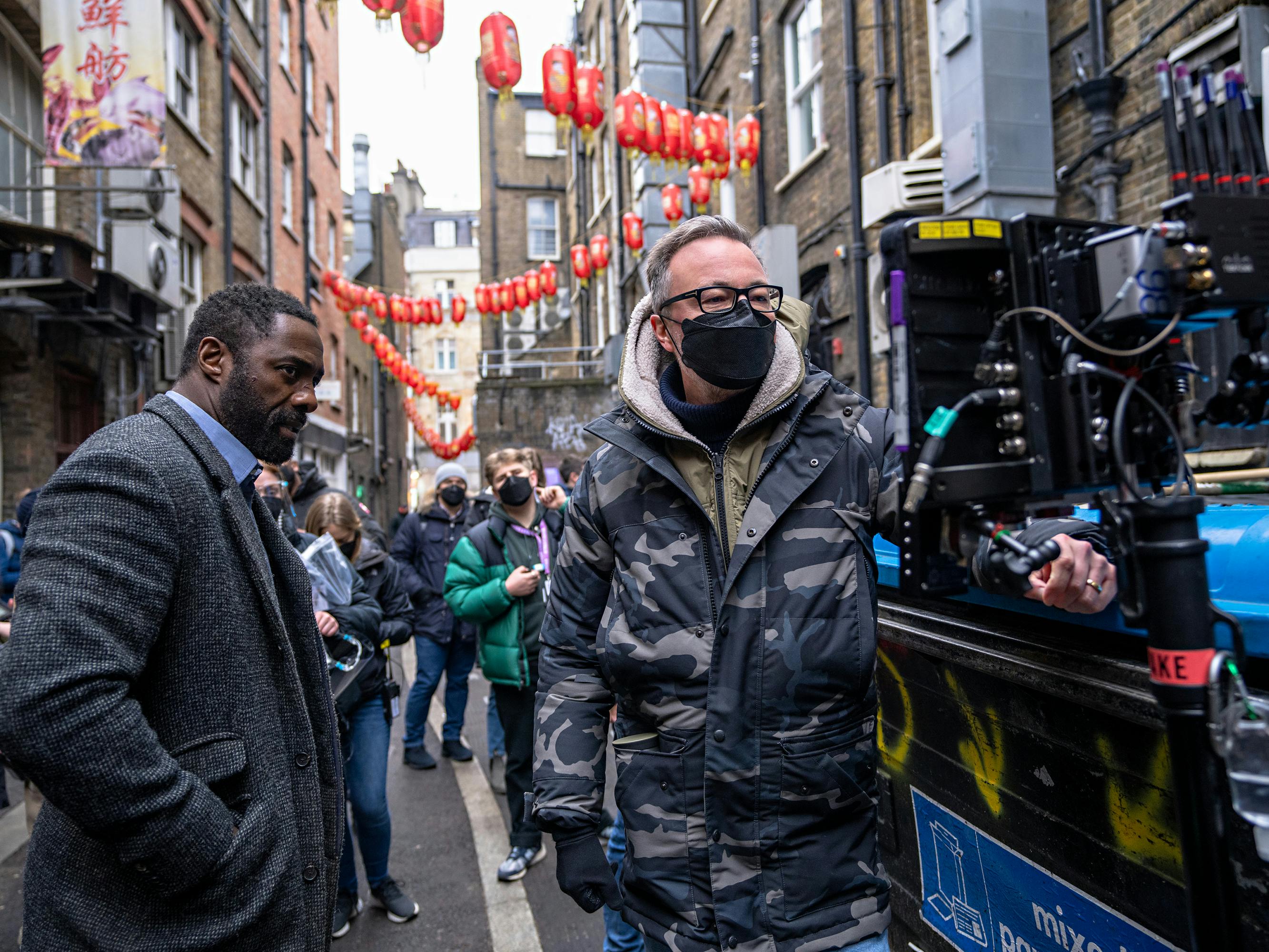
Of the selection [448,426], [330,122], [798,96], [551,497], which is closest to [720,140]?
[798,96]

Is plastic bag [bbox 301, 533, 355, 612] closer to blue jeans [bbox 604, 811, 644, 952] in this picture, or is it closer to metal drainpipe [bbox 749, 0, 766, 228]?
blue jeans [bbox 604, 811, 644, 952]

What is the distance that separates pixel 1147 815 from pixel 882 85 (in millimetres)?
9565

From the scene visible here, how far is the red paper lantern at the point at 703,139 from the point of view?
1170 centimetres

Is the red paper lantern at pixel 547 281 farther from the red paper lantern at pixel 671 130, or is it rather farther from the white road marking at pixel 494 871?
the white road marking at pixel 494 871

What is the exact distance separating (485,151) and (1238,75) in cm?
3369

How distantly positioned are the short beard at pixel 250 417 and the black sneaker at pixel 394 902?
111 inches

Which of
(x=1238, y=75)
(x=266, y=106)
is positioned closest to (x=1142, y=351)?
(x=1238, y=75)

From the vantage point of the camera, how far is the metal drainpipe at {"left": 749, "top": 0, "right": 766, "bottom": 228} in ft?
43.3

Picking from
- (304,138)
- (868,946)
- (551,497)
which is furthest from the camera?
(304,138)

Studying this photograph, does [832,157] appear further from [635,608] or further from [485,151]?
[485,151]

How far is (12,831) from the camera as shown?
5.22 metres

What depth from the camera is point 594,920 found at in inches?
155

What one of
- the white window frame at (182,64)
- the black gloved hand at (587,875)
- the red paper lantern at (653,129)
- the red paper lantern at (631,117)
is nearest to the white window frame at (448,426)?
the white window frame at (182,64)

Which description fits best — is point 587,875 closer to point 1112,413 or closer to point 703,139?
point 1112,413
